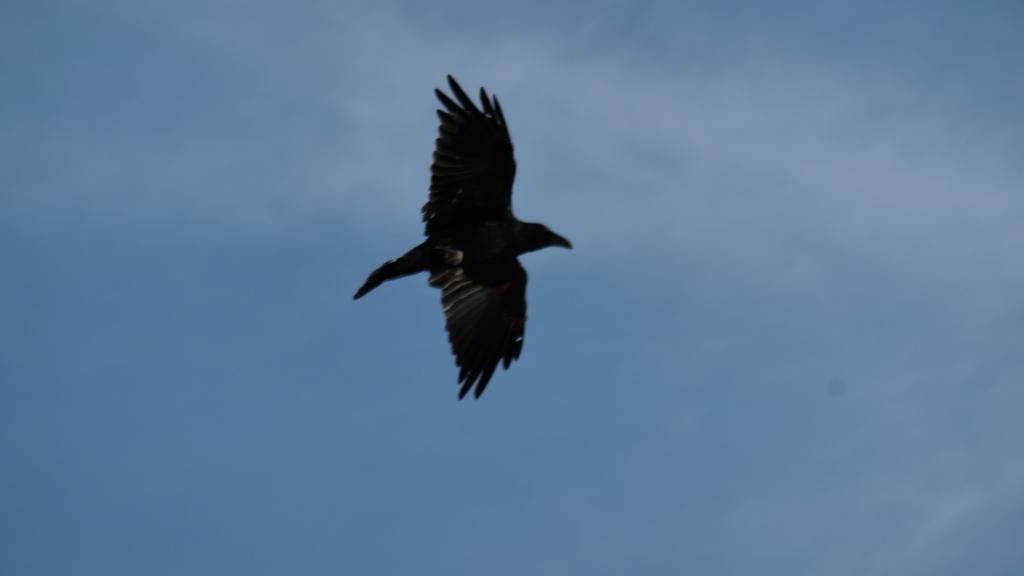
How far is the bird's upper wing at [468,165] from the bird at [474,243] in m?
0.01

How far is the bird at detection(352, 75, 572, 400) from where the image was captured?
1226cm

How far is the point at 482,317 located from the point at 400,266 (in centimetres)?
125

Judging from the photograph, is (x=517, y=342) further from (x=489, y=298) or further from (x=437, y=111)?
(x=437, y=111)

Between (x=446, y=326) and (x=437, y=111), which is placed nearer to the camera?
(x=437, y=111)

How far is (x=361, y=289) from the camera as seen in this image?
12484 mm

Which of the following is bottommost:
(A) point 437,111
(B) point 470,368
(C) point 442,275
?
(B) point 470,368

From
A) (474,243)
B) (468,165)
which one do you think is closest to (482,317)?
(474,243)

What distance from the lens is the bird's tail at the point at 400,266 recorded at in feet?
41.2

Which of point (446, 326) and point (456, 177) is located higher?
point (456, 177)

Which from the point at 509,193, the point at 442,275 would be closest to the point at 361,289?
the point at 442,275

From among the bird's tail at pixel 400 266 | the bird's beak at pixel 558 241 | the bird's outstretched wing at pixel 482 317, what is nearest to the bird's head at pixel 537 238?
the bird's beak at pixel 558 241

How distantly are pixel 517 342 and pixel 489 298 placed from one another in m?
0.61

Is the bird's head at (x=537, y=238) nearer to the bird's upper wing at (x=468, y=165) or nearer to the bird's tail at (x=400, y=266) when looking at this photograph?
the bird's upper wing at (x=468, y=165)

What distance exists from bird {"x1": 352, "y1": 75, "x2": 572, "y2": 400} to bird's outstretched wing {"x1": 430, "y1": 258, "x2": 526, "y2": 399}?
1cm
